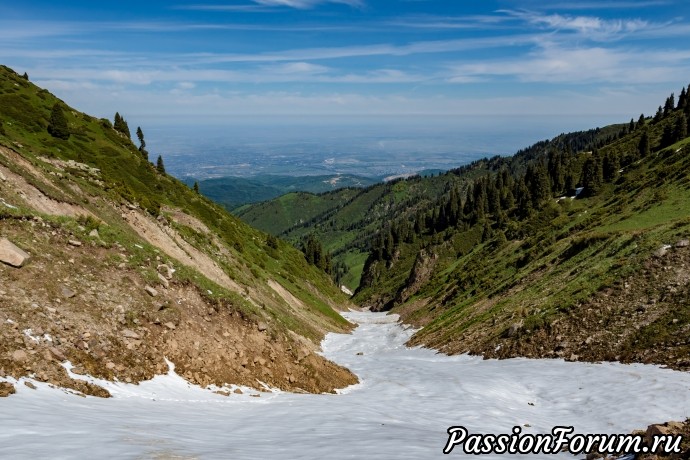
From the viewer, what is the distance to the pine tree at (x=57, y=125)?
198 ft

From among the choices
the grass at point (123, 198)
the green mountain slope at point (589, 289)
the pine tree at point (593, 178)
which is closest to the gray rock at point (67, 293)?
the grass at point (123, 198)

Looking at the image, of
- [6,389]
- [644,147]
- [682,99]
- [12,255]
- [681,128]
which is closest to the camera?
[6,389]

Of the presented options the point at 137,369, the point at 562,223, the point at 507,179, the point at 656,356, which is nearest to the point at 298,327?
the point at 137,369

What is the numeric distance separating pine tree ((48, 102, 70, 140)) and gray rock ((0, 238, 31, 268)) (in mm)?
55516

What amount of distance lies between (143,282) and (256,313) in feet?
21.5

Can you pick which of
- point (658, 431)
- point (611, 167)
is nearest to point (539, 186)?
point (611, 167)

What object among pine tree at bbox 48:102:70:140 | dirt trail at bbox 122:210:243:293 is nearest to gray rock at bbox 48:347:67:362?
dirt trail at bbox 122:210:243:293

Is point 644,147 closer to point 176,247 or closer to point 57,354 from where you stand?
point 176,247

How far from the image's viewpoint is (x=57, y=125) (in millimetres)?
60500

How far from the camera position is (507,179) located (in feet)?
575

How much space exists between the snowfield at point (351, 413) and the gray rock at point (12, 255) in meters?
6.33

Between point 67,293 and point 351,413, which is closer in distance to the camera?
point 351,413

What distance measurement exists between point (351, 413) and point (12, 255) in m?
14.7

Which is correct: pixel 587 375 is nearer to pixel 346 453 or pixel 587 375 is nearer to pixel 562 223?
pixel 346 453
